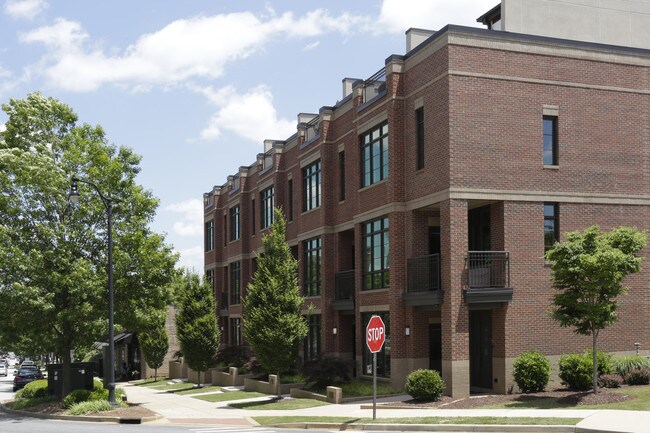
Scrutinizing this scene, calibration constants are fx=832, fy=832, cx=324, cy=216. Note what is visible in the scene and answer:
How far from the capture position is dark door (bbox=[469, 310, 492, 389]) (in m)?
28.4

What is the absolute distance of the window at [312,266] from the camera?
39.3 meters

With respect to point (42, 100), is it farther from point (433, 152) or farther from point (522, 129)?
point (522, 129)

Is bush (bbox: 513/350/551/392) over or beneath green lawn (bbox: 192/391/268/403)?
over

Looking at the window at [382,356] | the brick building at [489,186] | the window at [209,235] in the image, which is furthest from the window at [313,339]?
the window at [209,235]

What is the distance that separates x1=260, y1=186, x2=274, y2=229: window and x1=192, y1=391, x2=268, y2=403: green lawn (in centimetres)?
1214

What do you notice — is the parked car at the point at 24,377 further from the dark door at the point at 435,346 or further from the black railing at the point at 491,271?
the black railing at the point at 491,271

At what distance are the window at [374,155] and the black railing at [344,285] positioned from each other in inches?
173

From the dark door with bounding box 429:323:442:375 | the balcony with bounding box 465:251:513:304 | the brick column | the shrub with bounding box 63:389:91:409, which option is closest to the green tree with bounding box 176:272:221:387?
the shrub with bounding box 63:389:91:409

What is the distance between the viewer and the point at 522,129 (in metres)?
28.2

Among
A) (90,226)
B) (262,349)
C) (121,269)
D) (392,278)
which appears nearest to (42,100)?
(90,226)

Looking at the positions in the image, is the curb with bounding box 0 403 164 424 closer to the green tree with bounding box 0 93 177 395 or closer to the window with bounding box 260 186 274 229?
the green tree with bounding box 0 93 177 395

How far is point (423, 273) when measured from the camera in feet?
96.1

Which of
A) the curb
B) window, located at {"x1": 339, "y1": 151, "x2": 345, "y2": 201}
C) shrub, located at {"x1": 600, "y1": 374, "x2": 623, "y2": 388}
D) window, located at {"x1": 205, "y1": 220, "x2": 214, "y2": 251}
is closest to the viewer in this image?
shrub, located at {"x1": 600, "y1": 374, "x2": 623, "y2": 388}

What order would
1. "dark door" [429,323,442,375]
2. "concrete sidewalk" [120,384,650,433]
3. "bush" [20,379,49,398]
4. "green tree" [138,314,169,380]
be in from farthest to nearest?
"green tree" [138,314,169,380]
"bush" [20,379,49,398]
"dark door" [429,323,442,375]
"concrete sidewalk" [120,384,650,433]
